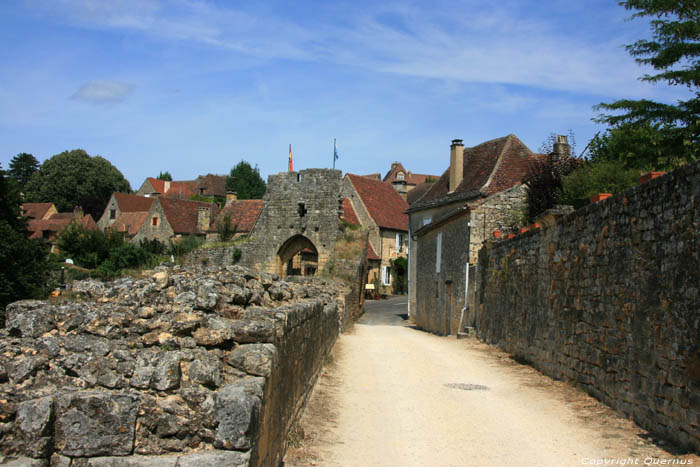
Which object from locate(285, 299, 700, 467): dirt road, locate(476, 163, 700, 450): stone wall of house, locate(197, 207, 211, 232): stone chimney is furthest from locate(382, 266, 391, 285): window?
locate(285, 299, 700, 467): dirt road

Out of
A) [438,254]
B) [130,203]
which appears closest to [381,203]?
[438,254]

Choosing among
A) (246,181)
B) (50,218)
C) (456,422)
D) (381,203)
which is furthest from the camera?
(246,181)

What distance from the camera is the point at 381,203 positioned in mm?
48094

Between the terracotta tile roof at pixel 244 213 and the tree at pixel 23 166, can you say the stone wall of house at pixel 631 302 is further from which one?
the tree at pixel 23 166

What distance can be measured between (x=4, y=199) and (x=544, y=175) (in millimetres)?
19289

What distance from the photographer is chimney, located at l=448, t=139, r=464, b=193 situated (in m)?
27.1

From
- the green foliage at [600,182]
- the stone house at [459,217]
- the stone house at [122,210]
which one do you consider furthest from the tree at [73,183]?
the green foliage at [600,182]

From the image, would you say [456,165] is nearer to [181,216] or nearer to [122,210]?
[181,216]

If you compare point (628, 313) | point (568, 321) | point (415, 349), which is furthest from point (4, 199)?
point (628, 313)

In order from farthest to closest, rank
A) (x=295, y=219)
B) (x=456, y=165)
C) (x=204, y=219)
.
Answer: (x=204, y=219) → (x=295, y=219) → (x=456, y=165)

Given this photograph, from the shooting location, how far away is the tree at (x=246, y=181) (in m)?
84.0

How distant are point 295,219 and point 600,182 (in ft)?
54.8

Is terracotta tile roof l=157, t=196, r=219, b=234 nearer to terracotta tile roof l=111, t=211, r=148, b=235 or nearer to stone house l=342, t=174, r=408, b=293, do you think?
terracotta tile roof l=111, t=211, r=148, b=235

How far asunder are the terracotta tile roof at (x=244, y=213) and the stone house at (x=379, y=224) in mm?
7303
